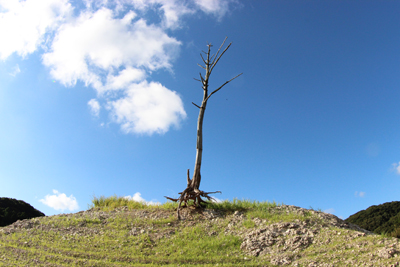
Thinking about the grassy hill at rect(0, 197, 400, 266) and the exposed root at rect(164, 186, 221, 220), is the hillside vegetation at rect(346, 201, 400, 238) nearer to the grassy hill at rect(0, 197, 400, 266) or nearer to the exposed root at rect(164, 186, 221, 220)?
the grassy hill at rect(0, 197, 400, 266)

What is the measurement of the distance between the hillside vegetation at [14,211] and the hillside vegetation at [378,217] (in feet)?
58.4

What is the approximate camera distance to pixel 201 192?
1151 centimetres

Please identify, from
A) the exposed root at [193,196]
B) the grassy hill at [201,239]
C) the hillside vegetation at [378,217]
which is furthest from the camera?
the hillside vegetation at [378,217]

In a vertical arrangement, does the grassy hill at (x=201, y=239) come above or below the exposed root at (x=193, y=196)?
below

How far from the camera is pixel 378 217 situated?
596 inches

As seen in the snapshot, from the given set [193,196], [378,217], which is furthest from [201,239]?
[378,217]

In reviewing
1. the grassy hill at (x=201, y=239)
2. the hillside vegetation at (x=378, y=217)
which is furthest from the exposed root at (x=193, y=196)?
the hillside vegetation at (x=378, y=217)

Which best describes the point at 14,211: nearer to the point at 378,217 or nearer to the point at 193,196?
the point at 193,196

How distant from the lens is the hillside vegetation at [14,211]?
1462 cm

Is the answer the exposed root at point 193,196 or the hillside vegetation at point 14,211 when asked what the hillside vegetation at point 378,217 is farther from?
the hillside vegetation at point 14,211

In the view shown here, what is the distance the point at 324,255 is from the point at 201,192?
17.5 feet

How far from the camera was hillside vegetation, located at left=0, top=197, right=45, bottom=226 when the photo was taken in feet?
48.0

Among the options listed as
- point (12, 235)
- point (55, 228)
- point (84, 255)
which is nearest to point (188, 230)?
point (84, 255)

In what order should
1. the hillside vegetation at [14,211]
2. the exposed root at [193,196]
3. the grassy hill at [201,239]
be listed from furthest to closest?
the hillside vegetation at [14,211]
the exposed root at [193,196]
the grassy hill at [201,239]
